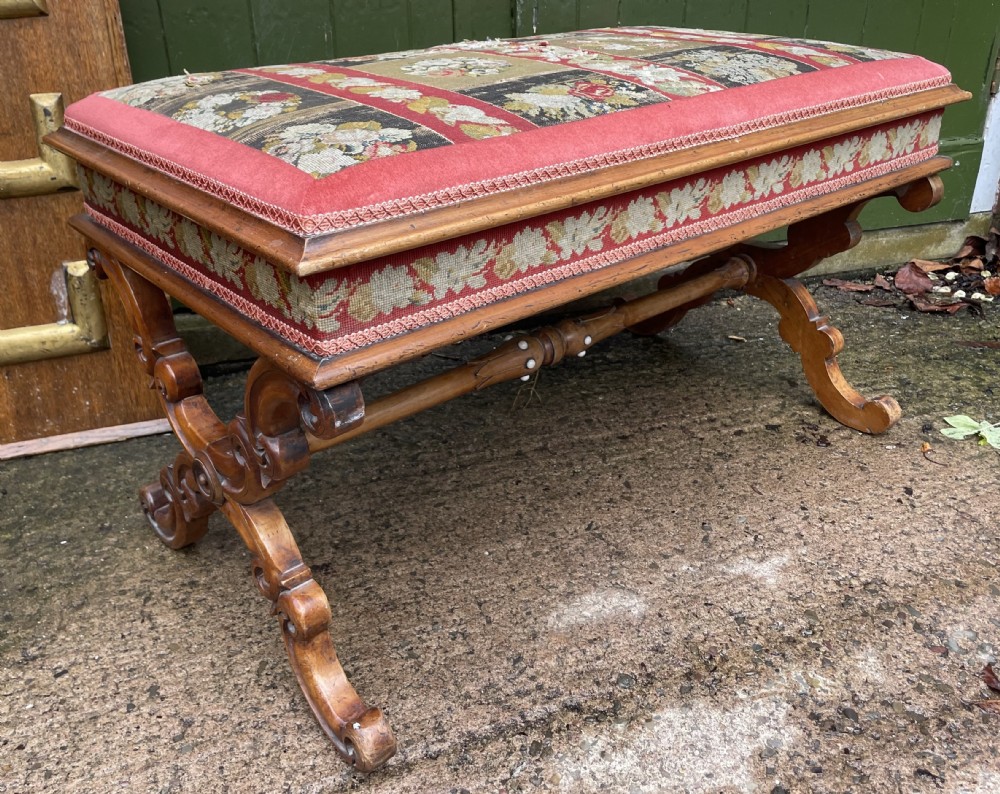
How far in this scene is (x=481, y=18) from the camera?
2.03 meters

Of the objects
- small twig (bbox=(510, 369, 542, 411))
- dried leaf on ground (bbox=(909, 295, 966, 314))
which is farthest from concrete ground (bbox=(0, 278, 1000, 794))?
dried leaf on ground (bbox=(909, 295, 966, 314))

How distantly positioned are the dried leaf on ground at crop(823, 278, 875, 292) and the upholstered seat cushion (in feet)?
3.74

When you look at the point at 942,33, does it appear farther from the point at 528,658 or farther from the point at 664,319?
the point at 528,658

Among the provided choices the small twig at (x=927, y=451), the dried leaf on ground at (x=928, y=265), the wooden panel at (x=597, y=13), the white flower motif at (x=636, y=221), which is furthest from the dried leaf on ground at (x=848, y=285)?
the white flower motif at (x=636, y=221)

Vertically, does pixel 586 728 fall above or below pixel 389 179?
below

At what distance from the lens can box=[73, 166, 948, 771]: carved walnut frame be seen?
1043 millimetres

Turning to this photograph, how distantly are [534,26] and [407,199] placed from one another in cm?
139

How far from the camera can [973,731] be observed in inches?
45.9

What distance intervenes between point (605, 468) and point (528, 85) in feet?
2.67

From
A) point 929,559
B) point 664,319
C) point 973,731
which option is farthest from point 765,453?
point 973,731

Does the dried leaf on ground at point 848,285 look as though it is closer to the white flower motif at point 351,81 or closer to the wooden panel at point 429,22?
the wooden panel at point 429,22

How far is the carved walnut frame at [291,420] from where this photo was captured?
3.42 feet

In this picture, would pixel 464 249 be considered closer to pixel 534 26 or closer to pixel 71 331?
pixel 71 331

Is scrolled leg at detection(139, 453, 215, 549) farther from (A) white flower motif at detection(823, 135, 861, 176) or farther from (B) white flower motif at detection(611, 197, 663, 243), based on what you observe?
(A) white flower motif at detection(823, 135, 861, 176)
